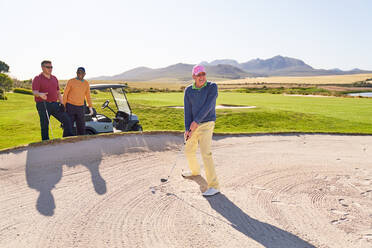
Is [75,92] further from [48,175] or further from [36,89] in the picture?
[48,175]

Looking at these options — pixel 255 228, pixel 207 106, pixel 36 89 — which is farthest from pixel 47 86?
pixel 255 228

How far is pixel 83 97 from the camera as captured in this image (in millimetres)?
8781

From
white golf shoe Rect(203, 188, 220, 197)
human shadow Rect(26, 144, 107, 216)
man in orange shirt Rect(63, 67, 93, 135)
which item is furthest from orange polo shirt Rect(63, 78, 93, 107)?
white golf shoe Rect(203, 188, 220, 197)

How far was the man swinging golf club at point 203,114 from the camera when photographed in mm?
5523

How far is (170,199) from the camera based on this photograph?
5227 mm

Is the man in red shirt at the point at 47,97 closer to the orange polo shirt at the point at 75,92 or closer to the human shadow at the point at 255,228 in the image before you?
the orange polo shirt at the point at 75,92

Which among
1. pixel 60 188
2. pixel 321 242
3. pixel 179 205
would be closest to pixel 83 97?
pixel 60 188

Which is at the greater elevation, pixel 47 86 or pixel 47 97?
pixel 47 86

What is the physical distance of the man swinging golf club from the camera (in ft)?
18.1

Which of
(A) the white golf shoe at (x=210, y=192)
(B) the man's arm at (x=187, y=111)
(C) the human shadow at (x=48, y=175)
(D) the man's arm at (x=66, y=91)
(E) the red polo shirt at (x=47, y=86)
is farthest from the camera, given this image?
(D) the man's arm at (x=66, y=91)

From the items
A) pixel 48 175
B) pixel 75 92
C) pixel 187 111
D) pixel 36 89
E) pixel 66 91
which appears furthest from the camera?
pixel 75 92

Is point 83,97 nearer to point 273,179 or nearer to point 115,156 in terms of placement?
point 115,156

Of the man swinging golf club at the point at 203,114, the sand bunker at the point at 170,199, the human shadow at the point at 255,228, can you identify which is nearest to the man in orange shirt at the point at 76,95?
the sand bunker at the point at 170,199

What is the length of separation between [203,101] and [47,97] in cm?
512
